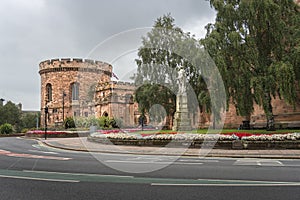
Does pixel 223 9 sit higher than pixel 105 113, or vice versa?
pixel 223 9

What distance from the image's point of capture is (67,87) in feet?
192

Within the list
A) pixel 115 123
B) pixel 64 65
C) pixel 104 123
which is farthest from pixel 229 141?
pixel 64 65

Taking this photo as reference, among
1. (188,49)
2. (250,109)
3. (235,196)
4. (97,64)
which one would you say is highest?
(97,64)

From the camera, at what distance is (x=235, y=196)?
5.86m

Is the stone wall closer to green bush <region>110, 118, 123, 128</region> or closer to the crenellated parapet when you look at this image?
green bush <region>110, 118, 123, 128</region>

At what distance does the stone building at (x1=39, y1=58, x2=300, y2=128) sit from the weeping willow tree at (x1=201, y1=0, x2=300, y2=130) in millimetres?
28585

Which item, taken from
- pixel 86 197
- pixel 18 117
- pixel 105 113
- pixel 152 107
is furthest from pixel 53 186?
pixel 18 117

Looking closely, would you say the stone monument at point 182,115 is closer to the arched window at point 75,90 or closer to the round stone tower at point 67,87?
the round stone tower at point 67,87

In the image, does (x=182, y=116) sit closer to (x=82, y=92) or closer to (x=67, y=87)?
(x=82, y=92)

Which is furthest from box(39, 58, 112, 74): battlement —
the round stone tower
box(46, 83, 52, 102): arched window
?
box(46, 83, 52, 102): arched window

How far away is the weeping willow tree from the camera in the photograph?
64.0 feet

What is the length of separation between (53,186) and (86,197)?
1444mm

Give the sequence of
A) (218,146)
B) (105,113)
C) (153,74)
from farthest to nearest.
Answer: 1. (105,113)
2. (153,74)
3. (218,146)

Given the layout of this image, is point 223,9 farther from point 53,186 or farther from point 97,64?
point 97,64
